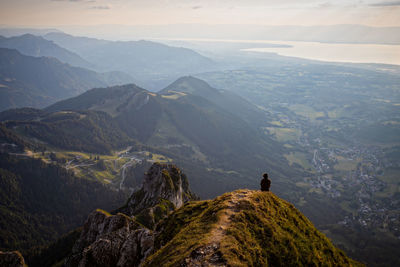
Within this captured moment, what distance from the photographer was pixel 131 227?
57844mm

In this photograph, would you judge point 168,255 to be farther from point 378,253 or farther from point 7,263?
point 378,253

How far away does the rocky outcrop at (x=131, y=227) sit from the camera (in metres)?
44.3

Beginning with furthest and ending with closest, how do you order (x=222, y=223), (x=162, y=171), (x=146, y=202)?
(x=162, y=171) → (x=146, y=202) → (x=222, y=223)

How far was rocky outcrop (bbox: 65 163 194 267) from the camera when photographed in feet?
145

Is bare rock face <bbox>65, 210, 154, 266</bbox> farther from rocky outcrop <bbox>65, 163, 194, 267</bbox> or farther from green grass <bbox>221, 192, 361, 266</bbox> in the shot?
green grass <bbox>221, 192, 361, 266</bbox>

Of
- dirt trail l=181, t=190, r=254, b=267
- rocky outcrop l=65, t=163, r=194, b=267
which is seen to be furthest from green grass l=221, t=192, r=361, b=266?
rocky outcrop l=65, t=163, r=194, b=267

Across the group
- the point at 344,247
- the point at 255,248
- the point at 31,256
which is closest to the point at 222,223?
the point at 255,248

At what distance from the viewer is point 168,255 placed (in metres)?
29.1

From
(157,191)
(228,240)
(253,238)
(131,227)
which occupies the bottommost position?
(157,191)

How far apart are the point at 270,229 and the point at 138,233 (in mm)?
25883

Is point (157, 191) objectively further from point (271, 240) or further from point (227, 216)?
point (271, 240)

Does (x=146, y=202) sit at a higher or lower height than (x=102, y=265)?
lower

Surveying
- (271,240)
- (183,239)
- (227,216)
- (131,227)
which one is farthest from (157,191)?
(271,240)

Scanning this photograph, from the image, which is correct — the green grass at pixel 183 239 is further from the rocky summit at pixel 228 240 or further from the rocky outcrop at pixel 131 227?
the rocky outcrop at pixel 131 227
